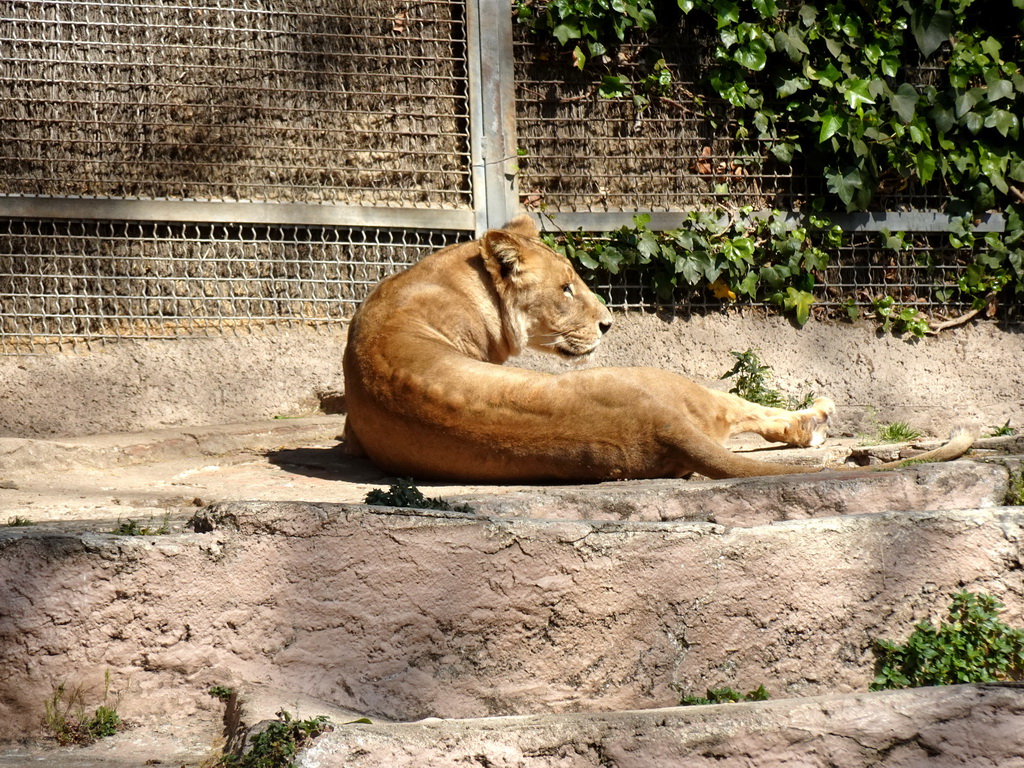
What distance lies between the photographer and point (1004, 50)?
27.2 feet

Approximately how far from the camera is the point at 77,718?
118 inches

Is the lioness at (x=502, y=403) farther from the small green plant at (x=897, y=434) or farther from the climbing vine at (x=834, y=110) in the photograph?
the climbing vine at (x=834, y=110)

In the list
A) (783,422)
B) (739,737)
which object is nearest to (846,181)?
(783,422)

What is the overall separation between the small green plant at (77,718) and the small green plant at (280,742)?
1.86 ft

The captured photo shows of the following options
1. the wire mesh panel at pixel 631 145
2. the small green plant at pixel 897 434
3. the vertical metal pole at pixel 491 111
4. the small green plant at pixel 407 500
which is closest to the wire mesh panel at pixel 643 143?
the wire mesh panel at pixel 631 145

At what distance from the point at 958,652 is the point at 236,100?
5.31 metres

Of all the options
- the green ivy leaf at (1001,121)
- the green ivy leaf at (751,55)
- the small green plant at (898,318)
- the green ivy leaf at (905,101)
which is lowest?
the small green plant at (898,318)

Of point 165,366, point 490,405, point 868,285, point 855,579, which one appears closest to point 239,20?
point 165,366

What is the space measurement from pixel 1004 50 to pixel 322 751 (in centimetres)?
772

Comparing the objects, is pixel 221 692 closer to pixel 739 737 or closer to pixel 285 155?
pixel 739 737

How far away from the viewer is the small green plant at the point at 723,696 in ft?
11.0

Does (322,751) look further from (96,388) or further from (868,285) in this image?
(868,285)

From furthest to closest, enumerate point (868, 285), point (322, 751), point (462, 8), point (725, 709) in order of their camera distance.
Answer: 1. point (868, 285)
2. point (462, 8)
3. point (725, 709)
4. point (322, 751)

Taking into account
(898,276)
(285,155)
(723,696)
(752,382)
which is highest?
(285,155)
